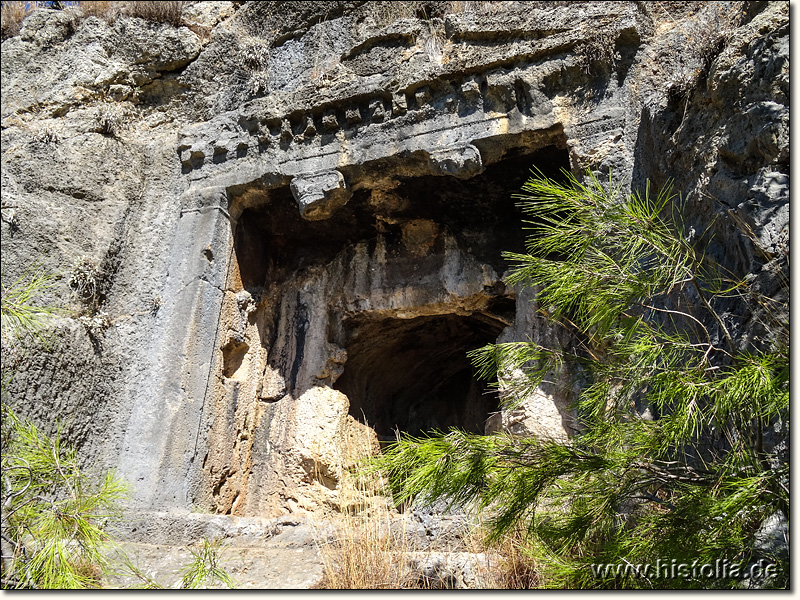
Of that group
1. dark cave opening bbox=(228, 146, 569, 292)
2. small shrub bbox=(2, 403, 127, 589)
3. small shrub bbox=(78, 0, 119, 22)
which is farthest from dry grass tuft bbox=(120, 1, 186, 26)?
small shrub bbox=(2, 403, 127, 589)

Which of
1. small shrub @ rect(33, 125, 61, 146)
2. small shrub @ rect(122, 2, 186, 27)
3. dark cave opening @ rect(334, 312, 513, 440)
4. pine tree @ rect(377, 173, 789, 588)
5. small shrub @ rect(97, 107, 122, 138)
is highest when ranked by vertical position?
small shrub @ rect(122, 2, 186, 27)

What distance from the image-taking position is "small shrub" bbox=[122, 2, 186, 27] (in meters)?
5.47

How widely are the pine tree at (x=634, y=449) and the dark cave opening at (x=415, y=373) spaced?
7.93 feet

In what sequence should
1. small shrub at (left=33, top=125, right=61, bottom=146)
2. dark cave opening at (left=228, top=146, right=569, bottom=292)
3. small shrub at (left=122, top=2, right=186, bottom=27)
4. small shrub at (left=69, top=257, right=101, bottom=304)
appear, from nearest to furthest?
small shrub at (left=69, top=257, right=101, bottom=304) < dark cave opening at (left=228, top=146, right=569, bottom=292) < small shrub at (left=33, top=125, right=61, bottom=146) < small shrub at (left=122, top=2, right=186, bottom=27)

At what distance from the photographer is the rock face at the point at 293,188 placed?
3932 millimetres

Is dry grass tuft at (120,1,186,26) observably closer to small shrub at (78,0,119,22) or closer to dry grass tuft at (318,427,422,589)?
small shrub at (78,0,119,22)

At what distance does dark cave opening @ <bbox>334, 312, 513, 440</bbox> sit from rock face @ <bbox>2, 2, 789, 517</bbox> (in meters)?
0.04

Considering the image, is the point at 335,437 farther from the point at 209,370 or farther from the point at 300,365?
the point at 209,370

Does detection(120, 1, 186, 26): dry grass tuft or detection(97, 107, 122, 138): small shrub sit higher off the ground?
detection(120, 1, 186, 26): dry grass tuft

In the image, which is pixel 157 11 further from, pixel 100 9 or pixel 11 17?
pixel 11 17

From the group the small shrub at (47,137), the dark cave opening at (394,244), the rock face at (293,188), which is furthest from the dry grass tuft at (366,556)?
the small shrub at (47,137)

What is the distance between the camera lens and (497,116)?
4.10 m

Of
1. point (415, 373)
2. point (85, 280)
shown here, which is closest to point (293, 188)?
point (85, 280)

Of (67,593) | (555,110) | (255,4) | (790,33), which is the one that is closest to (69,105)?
(255,4)
